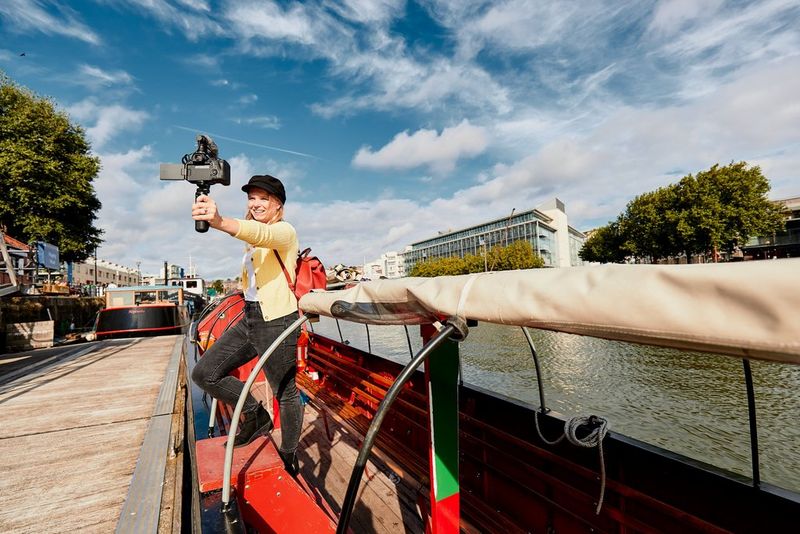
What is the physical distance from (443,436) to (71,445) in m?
3.43

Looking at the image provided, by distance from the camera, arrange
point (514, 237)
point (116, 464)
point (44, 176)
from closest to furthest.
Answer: point (116, 464), point (44, 176), point (514, 237)

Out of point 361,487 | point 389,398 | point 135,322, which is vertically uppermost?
point 389,398

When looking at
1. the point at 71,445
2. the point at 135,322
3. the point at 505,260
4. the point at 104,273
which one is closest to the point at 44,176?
the point at 135,322

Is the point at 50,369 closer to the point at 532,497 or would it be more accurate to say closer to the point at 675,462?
the point at 532,497

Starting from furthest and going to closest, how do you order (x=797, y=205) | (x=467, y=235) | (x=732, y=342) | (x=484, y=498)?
(x=467, y=235)
(x=797, y=205)
(x=484, y=498)
(x=732, y=342)

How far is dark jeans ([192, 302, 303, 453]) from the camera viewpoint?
2518 millimetres

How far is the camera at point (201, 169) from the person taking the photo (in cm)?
212

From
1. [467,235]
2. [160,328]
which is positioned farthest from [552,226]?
[160,328]

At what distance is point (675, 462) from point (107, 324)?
1662cm

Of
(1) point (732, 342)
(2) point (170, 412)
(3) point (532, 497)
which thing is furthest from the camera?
(2) point (170, 412)

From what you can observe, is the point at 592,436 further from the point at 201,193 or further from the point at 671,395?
the point at 671,395

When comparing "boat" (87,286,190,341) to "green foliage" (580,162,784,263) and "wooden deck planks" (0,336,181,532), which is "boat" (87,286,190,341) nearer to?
"wooden deck planks" (0,336,181,532)

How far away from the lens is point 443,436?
167 centimetres

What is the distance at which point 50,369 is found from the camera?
710 centimetres
